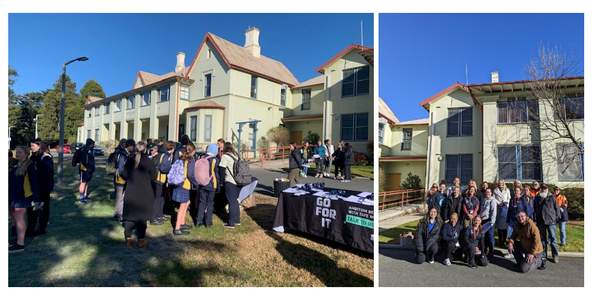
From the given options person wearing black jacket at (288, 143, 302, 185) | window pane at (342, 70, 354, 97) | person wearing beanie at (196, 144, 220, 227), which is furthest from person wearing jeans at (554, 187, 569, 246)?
person wearing beanie at (196, 144, 220, 227)

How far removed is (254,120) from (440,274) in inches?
184

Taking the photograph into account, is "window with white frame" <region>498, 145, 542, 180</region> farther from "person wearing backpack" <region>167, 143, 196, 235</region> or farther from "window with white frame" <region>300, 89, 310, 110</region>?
"window with white frame" <region>300, 89, 310, 110</region>

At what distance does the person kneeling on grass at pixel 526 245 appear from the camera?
268 cm

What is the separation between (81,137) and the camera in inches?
146

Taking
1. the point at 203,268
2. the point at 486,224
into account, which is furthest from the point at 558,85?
the point at 203,268

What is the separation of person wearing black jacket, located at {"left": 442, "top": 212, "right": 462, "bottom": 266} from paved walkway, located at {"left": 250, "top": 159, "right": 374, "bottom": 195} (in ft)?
2.44

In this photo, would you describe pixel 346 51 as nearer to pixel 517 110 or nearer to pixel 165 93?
pixel 517 110

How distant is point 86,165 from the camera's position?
12.3ft

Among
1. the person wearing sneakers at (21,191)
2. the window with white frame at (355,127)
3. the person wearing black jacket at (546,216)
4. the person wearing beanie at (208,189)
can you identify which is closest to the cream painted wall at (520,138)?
the person wearing black jacket at (546,216)

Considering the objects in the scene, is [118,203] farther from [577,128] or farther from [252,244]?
[577,128]

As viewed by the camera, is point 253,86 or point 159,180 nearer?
point 159,180

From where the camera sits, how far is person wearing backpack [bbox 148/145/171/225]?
3117mm

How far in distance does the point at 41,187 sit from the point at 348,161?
8.77 feet

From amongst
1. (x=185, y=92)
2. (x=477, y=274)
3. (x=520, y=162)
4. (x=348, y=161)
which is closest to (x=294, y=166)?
(x=348, y=161)
